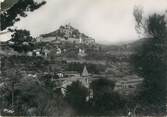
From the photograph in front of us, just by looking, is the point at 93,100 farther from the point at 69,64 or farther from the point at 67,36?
the point at 67,36

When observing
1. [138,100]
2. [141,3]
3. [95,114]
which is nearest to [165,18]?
[141,3]

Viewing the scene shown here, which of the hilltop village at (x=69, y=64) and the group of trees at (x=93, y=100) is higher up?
the hilltop village at (x=69, y=64)

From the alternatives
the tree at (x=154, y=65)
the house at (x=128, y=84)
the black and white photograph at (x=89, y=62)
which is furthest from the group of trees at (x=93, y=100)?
the tree at (x=154, y=65)

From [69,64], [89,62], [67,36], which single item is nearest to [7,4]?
[67,36]

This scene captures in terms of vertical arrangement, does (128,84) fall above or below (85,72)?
below

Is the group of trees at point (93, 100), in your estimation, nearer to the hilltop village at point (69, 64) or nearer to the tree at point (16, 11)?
the hilltop village at point (69, 64)

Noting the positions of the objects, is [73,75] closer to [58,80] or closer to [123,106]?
[58,80]
